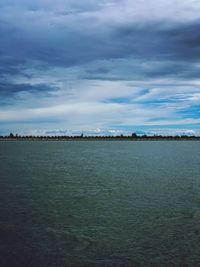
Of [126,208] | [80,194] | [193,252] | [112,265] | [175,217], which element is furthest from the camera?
[80,194]

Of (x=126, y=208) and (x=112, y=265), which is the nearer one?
(x=112, y=265)

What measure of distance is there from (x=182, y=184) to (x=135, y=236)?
63.0 ft

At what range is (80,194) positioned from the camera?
28.6m

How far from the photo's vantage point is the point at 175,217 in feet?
66.1

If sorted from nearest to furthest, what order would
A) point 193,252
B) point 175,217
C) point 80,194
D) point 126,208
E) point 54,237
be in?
1. point 193,252
2. point 54,237
3. point 175,217
4. point 126,208
5. point 80,194

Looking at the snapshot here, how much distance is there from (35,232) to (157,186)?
18.1m

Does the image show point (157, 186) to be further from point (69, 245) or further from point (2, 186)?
point (69, 245)

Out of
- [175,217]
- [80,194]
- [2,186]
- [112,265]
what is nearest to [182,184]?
[80,194]

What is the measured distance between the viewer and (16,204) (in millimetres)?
24016

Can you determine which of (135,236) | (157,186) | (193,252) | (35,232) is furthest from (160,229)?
(157,186)

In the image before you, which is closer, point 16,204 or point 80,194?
point 16,204

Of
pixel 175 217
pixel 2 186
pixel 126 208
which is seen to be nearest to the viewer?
pixel 175 217

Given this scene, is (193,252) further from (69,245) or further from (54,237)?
(54,237)

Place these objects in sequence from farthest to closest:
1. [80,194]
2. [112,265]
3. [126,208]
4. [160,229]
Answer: [80,194]
[126,208]
[160,229]
[112,265]
